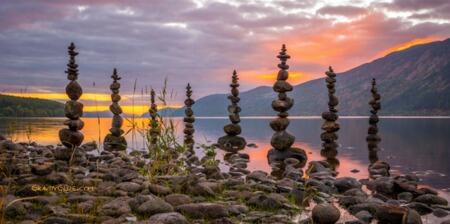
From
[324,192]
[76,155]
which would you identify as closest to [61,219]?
[324,192]

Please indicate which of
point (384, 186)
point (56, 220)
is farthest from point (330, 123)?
point (56, 220)

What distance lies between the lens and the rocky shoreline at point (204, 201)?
27.9 ft

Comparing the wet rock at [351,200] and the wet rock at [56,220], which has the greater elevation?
the wet rock at [56,220]

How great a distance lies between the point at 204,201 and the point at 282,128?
17.1 metres

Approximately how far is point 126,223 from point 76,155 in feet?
47.2

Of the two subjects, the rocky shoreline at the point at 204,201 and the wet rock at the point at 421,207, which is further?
the wet rock at the point at 421,207

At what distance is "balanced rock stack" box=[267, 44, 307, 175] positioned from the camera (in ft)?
82.8

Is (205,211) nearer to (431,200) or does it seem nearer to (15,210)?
(15,210)

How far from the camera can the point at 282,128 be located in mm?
26875

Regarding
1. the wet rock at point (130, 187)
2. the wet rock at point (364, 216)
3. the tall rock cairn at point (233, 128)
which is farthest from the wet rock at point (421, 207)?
the tall rock cairn at point (233, 128)

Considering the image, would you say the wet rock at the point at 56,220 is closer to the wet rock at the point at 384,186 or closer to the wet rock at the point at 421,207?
the wet rock at the point at 421,207

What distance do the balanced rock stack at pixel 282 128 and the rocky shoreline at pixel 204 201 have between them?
977 centimetres

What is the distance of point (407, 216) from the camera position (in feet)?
27.5

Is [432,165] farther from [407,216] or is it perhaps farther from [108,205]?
[108,205]
